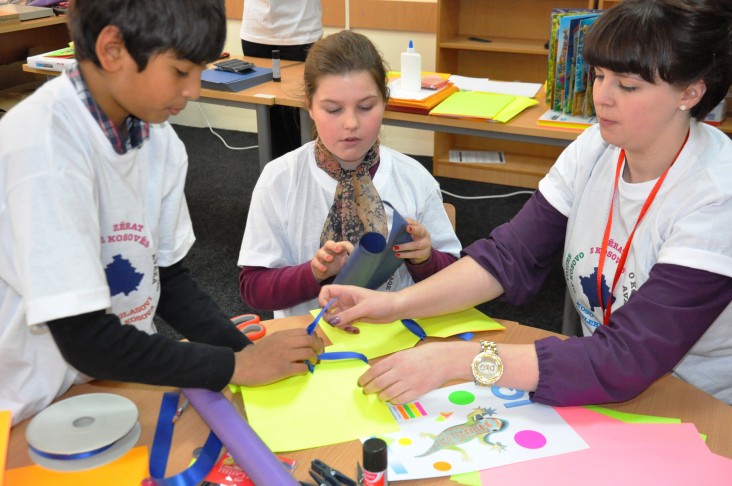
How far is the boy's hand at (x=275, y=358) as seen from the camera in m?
1.17

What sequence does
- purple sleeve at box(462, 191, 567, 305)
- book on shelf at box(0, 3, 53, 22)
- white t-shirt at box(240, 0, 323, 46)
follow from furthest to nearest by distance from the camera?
book on shelf at box(0, 3, 53, 22) < white t-shirt at box(240, 0, 323, 46) < purple sleeve at box(462, 191, 567, 305)

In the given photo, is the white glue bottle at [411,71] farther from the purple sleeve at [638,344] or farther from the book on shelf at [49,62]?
the purple sleeve at [638,344]

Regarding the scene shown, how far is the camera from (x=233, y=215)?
3977 mm

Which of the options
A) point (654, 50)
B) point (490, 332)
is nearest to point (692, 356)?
point (490, 332)

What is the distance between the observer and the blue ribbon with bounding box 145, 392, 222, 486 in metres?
1.00

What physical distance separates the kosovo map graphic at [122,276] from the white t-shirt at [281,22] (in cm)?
261

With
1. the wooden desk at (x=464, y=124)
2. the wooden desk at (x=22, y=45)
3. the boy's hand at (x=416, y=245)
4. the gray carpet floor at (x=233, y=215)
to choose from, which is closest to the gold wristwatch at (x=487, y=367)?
the boy's hand at (x=416, y=245)

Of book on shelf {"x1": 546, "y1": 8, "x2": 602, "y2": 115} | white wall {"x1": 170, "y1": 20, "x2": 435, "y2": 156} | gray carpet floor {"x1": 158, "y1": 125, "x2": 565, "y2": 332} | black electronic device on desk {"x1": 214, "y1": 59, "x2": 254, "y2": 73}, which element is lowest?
gray carpet floor {"x1": 158, "y1": 125, "x2": 565, "y2": 332}

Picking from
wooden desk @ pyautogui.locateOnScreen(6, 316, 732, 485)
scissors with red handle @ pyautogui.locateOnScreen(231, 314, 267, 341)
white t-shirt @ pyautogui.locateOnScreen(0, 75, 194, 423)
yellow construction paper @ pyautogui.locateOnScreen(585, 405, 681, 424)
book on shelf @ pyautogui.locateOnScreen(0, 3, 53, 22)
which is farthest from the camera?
book on shelf @ pyautogui.locateOnScreen(0, 3, 53, 22)

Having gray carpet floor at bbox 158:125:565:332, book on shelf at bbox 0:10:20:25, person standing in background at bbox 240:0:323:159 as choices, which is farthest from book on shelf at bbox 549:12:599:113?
book on shelf at bbox 0:10:20:25

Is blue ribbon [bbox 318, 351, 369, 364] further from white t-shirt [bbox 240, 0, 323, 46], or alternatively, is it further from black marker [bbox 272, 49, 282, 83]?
white t-shirt [bbox 240, 0, 323, 46]

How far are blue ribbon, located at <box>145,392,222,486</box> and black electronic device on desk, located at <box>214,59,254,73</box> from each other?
222cm

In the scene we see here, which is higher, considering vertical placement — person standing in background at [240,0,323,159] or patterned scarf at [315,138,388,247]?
person standing in background at [240,0,323,159]

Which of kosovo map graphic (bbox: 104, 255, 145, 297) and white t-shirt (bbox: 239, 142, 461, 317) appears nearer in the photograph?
kosovo map graphic (bbox: 104, 255, 145, 297)
